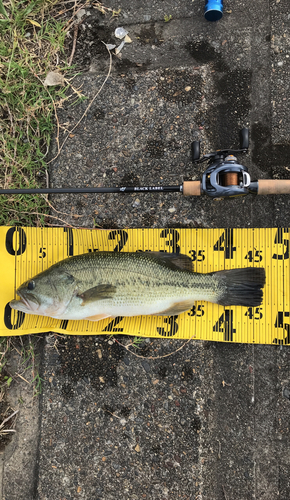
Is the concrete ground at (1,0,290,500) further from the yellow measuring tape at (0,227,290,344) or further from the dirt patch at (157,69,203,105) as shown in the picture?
the yellow measuring tape at (0,227,290,344)

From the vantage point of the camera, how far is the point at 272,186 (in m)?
2.83

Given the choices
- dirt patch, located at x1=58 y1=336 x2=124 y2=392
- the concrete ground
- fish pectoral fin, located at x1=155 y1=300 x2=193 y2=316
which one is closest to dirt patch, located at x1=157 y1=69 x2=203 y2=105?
the concrete ground

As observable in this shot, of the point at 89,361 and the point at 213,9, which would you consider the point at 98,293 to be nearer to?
the point at 89,361

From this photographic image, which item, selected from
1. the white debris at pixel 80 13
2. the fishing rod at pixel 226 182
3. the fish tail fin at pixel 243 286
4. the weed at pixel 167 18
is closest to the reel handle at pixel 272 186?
the fishing rod at pixel 226 182

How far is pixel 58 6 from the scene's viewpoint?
145 inches

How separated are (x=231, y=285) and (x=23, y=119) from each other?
10.3 ft

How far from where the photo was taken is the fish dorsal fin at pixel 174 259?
3.10 m

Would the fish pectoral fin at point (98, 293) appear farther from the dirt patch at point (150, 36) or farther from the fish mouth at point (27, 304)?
the dirt patch at point (150, 36)

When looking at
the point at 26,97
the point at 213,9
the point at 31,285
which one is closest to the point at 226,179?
the point at 213,9

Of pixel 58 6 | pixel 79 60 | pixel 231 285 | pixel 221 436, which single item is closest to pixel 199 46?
pixel 79 60

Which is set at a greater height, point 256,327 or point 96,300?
point 96,300

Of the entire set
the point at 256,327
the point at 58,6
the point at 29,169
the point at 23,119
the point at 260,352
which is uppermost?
the point at 58,6

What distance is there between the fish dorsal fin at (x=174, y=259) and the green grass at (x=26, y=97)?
1554 mm

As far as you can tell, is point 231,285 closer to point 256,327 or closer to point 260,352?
point 256,327
